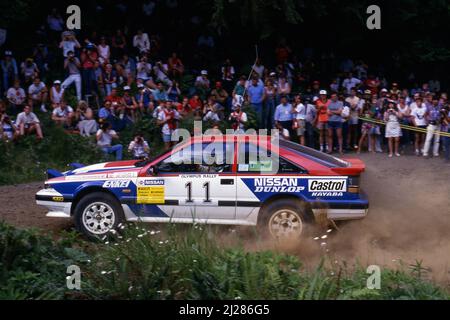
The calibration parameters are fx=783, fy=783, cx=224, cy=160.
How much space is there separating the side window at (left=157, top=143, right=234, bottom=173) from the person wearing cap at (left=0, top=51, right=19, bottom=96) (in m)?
8.78

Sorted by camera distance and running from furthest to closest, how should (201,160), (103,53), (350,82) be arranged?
1. (350,82)
2. (103,53)
3. (201,160)

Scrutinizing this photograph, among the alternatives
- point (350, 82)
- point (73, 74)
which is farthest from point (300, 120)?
point (73, 74)

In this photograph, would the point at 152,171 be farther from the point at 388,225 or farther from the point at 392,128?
the point at 392,128

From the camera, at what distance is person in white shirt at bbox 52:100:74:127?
A: 1797 cm

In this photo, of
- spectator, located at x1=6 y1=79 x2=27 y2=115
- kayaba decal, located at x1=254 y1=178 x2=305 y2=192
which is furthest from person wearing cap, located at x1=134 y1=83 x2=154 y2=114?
kayaba decal, located at x1=254 y1=178 x2=305 y2=192

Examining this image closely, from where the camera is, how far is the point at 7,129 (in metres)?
17.2

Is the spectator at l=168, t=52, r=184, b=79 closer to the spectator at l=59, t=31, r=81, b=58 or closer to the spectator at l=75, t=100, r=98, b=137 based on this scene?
the spectator at l=59, t=31, r=81, b=58

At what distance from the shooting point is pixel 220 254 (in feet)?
29.9

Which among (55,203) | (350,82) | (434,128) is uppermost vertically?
(350,82)

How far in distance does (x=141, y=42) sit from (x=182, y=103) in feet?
10.0

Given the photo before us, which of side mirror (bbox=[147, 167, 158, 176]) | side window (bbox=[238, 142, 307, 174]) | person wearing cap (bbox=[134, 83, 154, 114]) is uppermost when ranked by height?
person wearing cap (bbox=[134, 83, 154, 114])

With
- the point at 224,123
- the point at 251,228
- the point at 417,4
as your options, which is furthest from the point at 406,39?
the point at 251,228

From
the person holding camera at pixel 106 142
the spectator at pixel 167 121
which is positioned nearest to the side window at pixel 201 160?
the person holding camera at pixel 106 142

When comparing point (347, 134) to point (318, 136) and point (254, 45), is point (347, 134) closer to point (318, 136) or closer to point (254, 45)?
point (318, 136)
